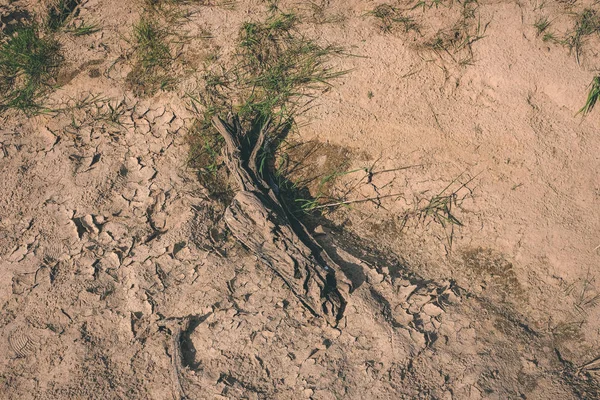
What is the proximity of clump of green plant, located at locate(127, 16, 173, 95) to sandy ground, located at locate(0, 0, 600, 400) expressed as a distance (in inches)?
2.7

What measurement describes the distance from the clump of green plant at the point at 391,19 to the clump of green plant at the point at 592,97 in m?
0.99

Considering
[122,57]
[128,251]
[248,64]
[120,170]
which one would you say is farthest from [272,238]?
[122,57]

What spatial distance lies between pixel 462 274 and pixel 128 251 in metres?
1.62

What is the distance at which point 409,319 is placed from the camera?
240 cm

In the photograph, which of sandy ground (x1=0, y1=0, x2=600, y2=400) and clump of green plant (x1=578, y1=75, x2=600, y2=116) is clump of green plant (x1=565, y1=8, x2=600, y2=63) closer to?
sandy ground (x1=0, y1=0, x2=600, y2=400)

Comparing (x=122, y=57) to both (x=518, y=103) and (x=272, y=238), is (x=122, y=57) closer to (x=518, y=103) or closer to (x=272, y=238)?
(x=272, y=238)

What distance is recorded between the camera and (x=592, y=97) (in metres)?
2.89

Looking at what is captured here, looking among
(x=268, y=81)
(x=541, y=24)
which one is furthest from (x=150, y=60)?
(x=541, y=24)

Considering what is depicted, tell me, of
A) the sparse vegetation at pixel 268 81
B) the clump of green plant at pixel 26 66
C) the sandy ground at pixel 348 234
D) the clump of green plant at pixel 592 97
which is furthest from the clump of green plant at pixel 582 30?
the clump of green plant at pixel 26 66

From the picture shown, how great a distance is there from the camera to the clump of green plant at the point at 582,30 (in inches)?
118

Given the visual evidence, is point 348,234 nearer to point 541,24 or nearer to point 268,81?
point 268,81

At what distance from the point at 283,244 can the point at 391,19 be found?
1.52 m

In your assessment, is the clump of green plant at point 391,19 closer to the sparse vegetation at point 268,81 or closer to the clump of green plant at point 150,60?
the sparse vegetation at point 268,81

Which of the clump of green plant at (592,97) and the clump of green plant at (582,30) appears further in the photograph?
the clump of green plant at (582,30)
